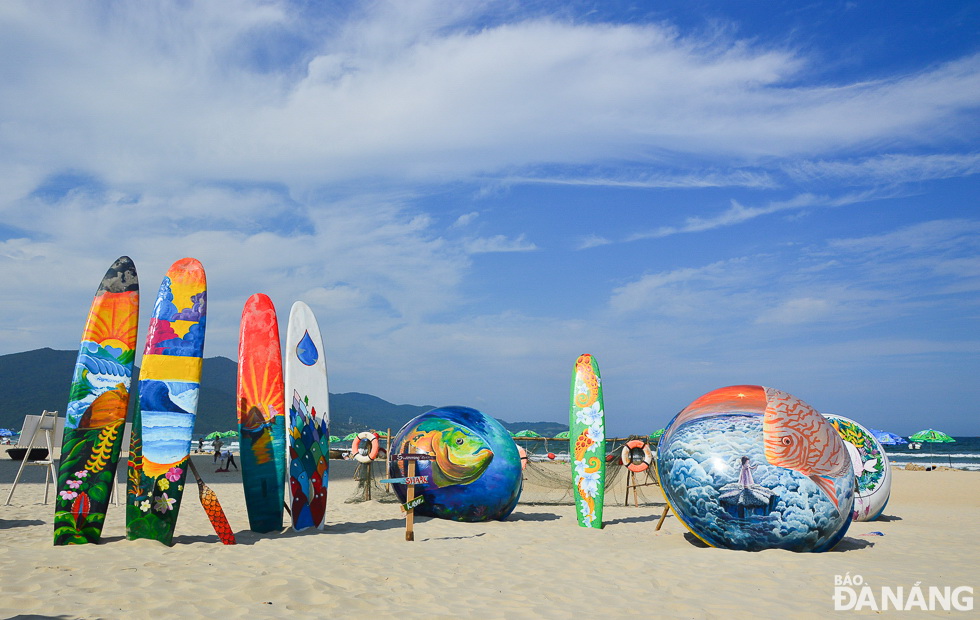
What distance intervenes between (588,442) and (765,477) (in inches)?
158

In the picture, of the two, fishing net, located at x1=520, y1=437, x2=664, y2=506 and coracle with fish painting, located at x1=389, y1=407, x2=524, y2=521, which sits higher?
coracle with fish painting, located at x1=389, y1=407, x2=524, y2=521

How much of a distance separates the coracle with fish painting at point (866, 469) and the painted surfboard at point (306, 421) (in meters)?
8.36

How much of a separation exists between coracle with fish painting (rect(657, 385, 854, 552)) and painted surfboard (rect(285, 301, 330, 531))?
4.81 m

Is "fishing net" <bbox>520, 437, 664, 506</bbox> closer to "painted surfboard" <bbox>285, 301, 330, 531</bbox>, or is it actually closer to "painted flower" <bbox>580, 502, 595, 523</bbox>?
"painted flower" <bbox>580, 502, 595, 523</bbox>

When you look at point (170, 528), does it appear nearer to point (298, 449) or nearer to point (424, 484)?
point (298, 449)

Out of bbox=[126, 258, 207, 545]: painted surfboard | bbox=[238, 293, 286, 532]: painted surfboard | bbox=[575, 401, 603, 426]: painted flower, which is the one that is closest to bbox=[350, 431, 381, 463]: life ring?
bbox=[238, 293, 286, 532]: painted surfboard

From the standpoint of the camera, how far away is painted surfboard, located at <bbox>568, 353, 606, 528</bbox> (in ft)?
36.4

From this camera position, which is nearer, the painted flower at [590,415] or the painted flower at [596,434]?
the painted flower at [596,434]

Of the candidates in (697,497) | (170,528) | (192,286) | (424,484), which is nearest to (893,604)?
(697,497)

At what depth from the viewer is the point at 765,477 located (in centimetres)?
747

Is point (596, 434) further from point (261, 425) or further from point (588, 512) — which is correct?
point (261, 425)

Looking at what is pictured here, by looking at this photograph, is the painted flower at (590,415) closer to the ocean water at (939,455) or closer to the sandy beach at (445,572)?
the sandy beach at (445,572)

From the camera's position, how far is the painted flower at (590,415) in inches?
444

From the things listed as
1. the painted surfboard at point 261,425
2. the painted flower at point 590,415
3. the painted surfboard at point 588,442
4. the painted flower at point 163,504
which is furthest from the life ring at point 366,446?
the painted flower at point 590,415
